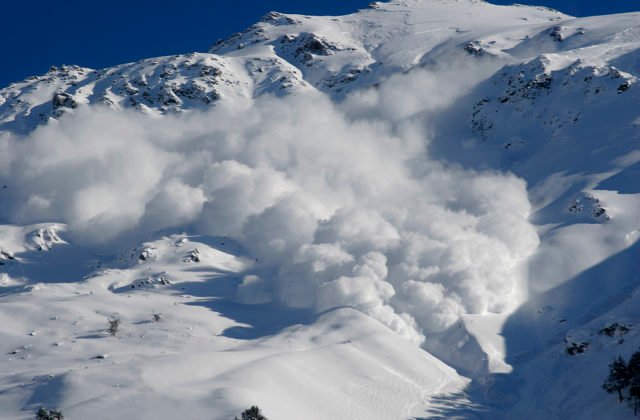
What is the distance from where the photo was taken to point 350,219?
460 feet

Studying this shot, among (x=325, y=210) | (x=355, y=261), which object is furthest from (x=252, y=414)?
(x=325, y=210)

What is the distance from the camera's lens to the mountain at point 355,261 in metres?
82.7

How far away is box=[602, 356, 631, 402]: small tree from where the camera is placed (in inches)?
2876

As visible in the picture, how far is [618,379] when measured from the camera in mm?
73812

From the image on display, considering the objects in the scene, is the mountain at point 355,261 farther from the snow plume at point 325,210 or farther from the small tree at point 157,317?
the snow plume at point 325,210

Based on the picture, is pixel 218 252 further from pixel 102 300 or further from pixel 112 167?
pixel 112 167

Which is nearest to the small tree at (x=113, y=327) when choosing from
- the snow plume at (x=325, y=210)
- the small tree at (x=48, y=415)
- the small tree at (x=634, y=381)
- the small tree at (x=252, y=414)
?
the snow plume at (x=325, y=210)

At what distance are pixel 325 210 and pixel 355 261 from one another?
3403 centimetres

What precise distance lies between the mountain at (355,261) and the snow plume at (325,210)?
0.57 m

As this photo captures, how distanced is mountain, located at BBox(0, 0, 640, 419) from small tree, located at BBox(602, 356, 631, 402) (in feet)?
5.91

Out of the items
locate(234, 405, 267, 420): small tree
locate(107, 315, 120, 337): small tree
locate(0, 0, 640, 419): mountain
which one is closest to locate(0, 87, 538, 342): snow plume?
locate(0, 0, 640, 419): mountain

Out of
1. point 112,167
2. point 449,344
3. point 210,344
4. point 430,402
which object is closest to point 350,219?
point 449,344

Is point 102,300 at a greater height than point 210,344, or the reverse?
point 102,300

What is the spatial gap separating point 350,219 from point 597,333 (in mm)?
60962
